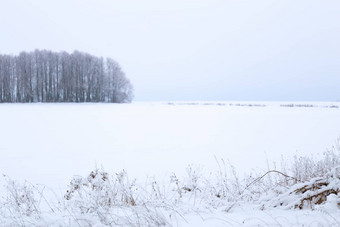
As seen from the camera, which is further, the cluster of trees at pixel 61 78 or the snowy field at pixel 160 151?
the cluster of trees at pixel 61 78

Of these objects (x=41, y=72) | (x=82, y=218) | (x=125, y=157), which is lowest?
(x=125, y=157)

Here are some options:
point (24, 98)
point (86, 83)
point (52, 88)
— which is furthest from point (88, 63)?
point (24, 98)

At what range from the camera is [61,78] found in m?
56.4

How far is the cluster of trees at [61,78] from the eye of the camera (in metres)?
54.3

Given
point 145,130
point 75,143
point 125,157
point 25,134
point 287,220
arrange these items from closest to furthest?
1. point 287,220
2. point 125,157
3. point 75,143
4. point 25,134
5. point 145,130

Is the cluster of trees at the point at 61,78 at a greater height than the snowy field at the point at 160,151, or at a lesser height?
greater

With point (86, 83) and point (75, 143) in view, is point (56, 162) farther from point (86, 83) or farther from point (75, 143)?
point (86, 83)

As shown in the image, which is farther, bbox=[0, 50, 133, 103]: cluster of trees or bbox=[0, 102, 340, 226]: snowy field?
bbox=[0, 50, 133, 103]: cluster of trees

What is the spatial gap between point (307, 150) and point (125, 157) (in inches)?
301

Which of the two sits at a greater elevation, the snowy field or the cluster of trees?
the cluster of trees

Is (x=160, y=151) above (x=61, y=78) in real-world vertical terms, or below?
below

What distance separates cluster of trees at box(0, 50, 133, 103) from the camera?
54312 millimetres

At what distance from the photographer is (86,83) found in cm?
5738

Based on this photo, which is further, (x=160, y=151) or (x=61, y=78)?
(x=61, y=78)
